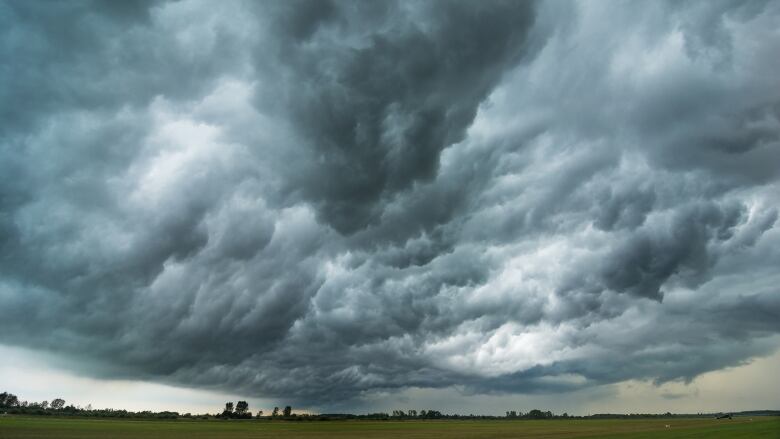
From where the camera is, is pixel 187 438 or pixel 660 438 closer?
pixel 660 438

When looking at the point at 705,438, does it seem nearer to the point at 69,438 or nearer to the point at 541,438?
the point at 541,438

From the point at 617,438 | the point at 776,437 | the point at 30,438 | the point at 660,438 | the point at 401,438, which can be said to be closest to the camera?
the point at 776,437

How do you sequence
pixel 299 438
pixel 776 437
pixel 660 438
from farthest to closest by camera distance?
pixel 299 438 < pixel 660 438 < pixel 776 437

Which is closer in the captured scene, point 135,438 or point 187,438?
point 135,438

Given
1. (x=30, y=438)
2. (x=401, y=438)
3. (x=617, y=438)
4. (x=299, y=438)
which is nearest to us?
(x=30, y=438)

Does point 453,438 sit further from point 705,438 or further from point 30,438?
point 30,438

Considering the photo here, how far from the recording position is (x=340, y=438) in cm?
9831

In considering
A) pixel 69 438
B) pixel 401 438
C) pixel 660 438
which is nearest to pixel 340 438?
pixel 401 438

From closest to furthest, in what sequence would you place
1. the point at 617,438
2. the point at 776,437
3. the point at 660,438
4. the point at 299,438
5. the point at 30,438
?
the point at 776,437 < the point at 30,438 < the point at 660,438 < the point at 617,438 < the point at 299,438

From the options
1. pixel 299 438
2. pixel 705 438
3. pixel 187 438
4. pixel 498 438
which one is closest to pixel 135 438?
pixel 187 438

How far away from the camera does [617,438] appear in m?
90.9

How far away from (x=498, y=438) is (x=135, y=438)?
217 feet

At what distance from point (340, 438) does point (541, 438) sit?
128ft

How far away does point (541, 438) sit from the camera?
95.1 metres
